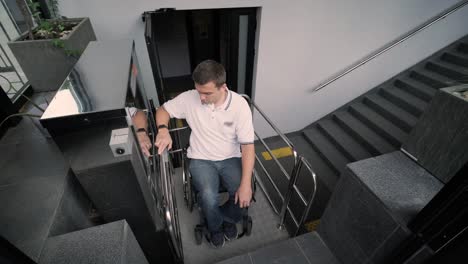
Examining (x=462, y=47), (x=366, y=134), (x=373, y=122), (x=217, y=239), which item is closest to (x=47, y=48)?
(x=217, y=239)

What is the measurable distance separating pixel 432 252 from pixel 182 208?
1.95m

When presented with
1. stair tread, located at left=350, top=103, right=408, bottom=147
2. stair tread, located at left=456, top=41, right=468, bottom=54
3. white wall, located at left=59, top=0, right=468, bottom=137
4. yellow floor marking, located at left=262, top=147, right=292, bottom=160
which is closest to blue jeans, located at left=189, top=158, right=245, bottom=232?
white wall, located at left=59, top=0, right=468, bottom=137

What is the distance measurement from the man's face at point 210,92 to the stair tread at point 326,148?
9.09ft

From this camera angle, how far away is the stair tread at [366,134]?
339 centimetres

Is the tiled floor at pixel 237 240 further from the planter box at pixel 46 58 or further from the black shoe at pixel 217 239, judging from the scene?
the planter box at pixel 46 58

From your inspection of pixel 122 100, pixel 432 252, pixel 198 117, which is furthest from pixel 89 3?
pixel 432 252

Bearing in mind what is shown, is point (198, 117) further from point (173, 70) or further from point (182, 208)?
point (173, 70)

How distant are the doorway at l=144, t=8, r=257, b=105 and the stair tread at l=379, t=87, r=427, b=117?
8.43 feet

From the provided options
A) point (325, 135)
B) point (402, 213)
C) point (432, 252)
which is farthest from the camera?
point (325, 135)

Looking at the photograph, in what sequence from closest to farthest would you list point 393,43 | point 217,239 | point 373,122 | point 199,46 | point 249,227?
point 217,239, point 249,227, point 393,43, point 373,122, point 199,46

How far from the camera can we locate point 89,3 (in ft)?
7.14

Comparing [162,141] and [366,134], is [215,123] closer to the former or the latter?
[162,141]

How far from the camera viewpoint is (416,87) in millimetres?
3717

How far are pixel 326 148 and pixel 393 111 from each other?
1.25 meters
